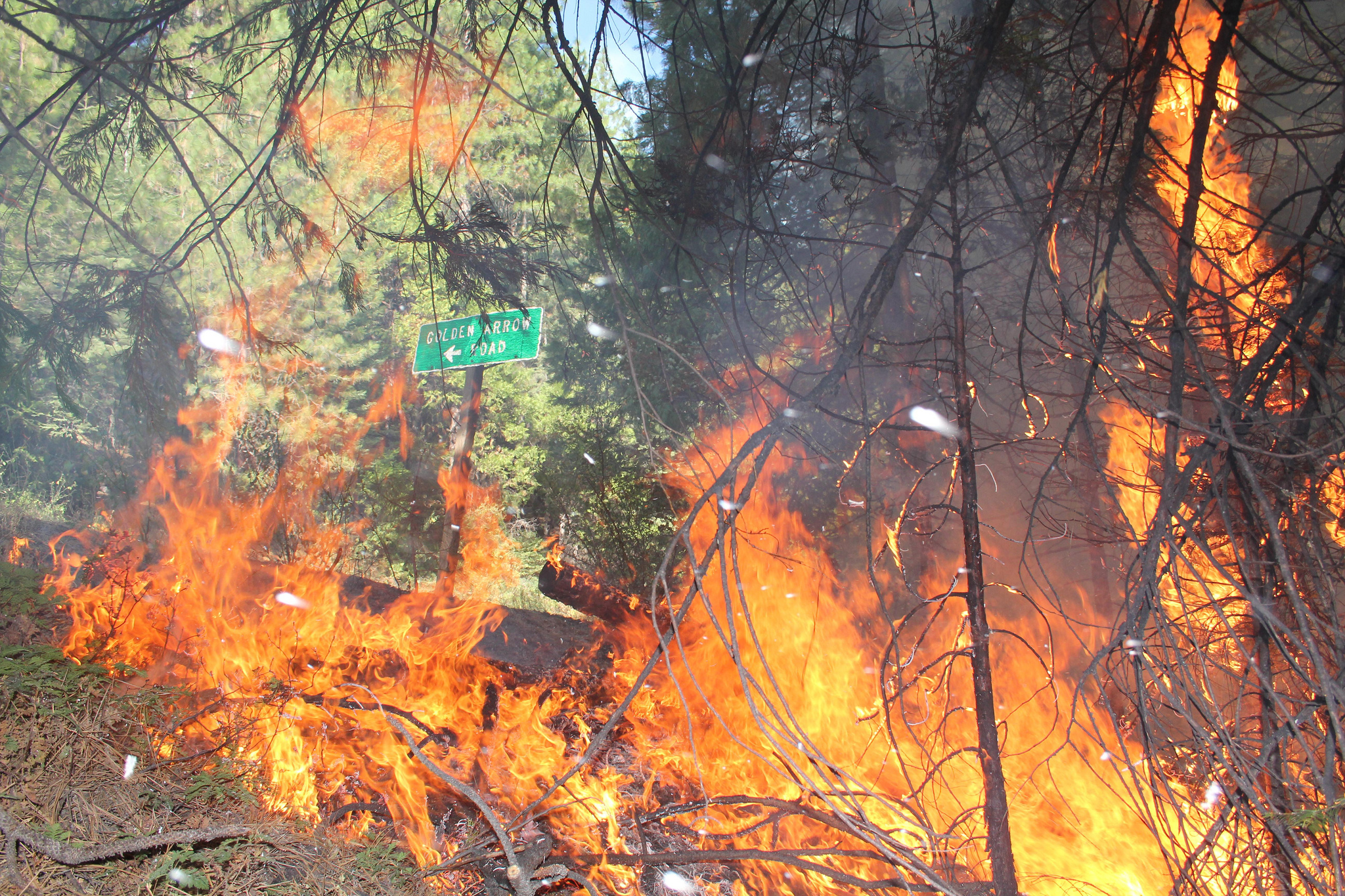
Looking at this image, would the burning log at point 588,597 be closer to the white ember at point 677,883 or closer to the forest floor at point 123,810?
the white ember at point 677,883

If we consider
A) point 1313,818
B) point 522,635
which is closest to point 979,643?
point 1313,818

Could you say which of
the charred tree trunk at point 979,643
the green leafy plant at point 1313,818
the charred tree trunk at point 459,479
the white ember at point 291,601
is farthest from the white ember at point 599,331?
the green leafy plant at point 1313,818

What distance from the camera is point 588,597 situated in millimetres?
4340

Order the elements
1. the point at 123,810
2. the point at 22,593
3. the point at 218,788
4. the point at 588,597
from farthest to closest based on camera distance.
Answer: the point at 588,597 → the point at 22,593 → the point at 218,788 → the point at 123,810

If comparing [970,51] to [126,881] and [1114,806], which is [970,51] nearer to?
[126,881]

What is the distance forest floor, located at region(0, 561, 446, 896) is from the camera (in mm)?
1709

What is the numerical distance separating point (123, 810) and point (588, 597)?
2.60 meters

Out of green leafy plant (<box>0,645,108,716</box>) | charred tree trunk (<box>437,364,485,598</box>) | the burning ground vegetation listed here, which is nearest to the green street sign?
the burning ground vegetation

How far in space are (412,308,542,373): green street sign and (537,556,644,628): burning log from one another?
1.55 m

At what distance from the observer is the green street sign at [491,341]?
3.26 meters

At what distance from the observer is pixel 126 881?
5.56 feet

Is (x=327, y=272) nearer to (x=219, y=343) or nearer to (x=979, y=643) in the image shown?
(x=219, y=343)

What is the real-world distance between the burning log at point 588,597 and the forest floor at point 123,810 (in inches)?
70.9

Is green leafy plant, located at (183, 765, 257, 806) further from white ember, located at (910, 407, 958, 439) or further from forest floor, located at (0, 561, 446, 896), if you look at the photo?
white ember, located at (910, 407, 958, 439)
